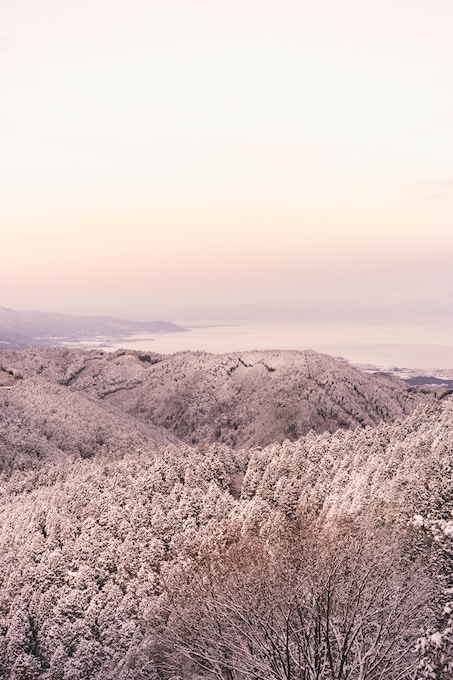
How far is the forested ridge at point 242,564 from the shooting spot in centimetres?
2478

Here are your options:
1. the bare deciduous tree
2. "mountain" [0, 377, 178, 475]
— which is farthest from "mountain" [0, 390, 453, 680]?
"mountain" [0, 377, 178, 475]

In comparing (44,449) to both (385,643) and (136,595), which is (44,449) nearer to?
(136,595)

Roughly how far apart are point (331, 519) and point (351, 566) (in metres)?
8.88

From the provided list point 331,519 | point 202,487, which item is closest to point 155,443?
point 202,487

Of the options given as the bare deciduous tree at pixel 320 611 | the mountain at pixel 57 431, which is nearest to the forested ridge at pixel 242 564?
the bare deciduous tree at pixel 320 611

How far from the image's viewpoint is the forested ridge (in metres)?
24.8

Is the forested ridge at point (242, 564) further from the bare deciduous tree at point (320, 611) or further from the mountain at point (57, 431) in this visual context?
the mountain at point (57, 431)

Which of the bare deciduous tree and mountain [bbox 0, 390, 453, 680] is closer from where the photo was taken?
the bare deciduous tree

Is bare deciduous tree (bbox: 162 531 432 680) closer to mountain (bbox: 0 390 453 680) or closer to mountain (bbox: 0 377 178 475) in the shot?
mountain (bbox: 0 390 453 680)

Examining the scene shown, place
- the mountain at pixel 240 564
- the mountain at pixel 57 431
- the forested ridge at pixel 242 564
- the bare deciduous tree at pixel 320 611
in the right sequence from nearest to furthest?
the bare deciduous tree at pixel 320 611, the forested ridge at pixel 242 564, the mountain at pixel 240 564, the mountain at pixel 57 431

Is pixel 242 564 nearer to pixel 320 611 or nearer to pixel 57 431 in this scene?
pixel 320 611

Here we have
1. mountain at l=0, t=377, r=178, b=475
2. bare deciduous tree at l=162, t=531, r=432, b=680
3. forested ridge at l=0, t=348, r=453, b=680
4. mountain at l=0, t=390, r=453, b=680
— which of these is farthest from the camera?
mountain at l=0, t=377, r=178, b=475

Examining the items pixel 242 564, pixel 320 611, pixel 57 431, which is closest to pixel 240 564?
pixel 242 564

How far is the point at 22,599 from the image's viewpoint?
193ft
